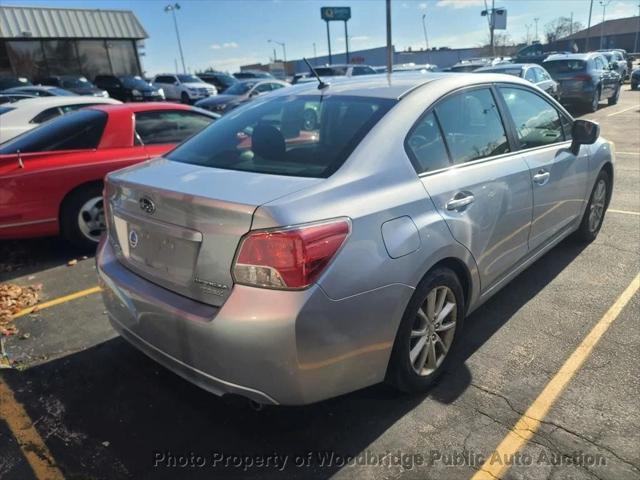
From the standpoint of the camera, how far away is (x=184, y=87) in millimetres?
26625

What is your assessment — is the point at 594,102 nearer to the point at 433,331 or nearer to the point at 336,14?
the point at 433,331

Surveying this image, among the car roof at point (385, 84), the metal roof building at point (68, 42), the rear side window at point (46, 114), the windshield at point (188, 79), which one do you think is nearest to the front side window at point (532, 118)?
the car roof at point (385, 84)

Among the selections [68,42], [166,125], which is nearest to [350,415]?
[166,125]

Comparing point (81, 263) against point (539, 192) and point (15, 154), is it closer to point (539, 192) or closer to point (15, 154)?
point (15, 154)

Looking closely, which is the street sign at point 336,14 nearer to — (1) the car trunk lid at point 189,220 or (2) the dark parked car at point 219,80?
(2) the dark parked car at point 219,80

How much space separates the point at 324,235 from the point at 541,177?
2156 mm

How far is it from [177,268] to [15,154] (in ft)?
11.3

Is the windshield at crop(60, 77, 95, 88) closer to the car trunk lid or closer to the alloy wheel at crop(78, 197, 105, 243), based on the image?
the alloy wheel at crop(78, 197, 105, 243)

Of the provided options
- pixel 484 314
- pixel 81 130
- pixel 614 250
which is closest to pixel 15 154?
pixel 81 130

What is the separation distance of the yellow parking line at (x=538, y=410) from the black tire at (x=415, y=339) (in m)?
0.48

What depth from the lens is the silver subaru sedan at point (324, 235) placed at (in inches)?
81.0

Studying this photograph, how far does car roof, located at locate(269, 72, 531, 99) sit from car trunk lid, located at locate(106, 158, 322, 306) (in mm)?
925

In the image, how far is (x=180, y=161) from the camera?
284 cm

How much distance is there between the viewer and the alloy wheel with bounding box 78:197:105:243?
5109mm
